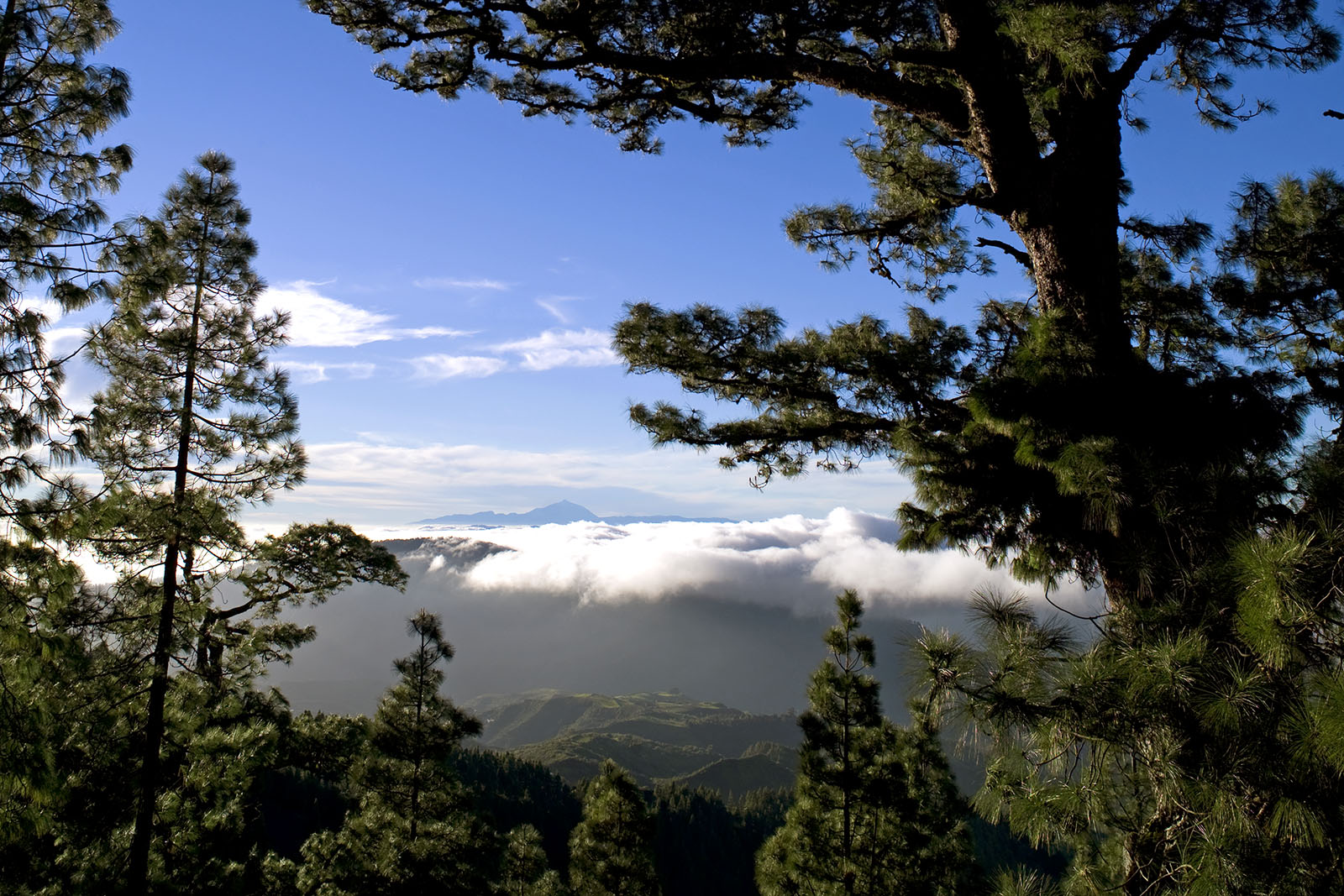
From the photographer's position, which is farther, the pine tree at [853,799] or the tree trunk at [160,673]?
the pine tree at [853,799]

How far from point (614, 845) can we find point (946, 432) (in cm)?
1886

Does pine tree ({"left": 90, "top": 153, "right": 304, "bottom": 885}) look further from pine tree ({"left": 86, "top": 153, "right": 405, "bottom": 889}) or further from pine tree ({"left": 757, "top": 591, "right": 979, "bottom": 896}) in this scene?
pine tree ({"left": 757, "top": 591, "right": 979, "bottom": 896})

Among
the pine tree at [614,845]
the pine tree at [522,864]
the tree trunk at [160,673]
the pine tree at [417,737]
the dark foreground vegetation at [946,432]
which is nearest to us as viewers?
the dark foreground vegetation at [946,432]

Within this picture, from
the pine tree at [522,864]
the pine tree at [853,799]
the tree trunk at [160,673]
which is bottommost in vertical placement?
the pine tree at [522,864]

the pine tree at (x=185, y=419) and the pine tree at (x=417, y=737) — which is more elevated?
the pine tree at (x=185, y=419)

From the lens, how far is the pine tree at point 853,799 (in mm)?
16359

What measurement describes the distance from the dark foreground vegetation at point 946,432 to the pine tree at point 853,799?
9592mm

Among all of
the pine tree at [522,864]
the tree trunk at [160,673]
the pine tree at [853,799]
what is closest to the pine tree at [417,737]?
the pine tree at [522,864]

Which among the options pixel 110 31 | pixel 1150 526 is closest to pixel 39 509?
pixel 110 31

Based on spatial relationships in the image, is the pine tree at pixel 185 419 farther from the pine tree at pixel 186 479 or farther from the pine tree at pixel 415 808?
the pine tree at pixel 415 808

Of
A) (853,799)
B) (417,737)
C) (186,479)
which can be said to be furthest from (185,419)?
(853,799)

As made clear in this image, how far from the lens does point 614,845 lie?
66.2ft

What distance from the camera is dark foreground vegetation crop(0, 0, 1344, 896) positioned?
10.1ft

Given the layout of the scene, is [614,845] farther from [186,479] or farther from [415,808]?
[186,479]
